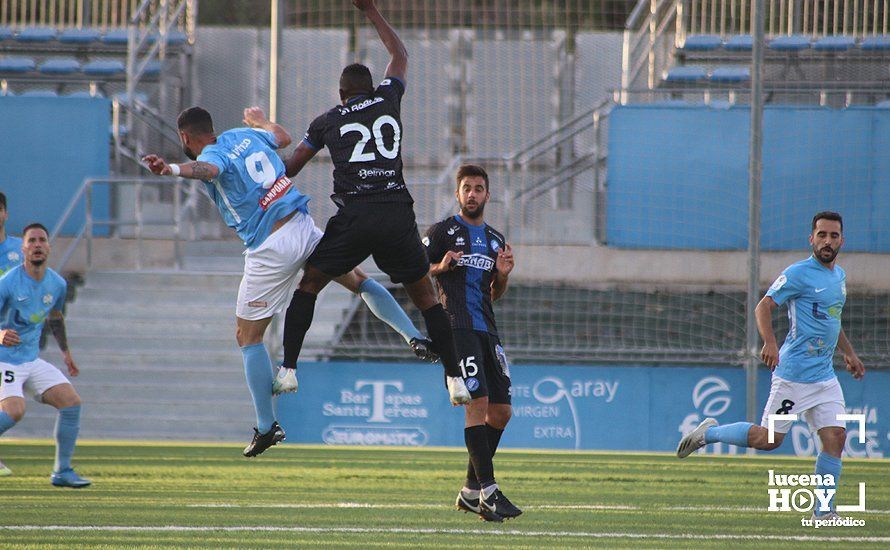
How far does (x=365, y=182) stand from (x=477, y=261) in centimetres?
135

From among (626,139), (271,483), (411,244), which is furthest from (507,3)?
(411,244)

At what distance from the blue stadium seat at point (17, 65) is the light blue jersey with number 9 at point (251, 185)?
41.8ft

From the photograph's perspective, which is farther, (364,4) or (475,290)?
(475,290)

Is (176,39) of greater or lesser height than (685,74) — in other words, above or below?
Result: above

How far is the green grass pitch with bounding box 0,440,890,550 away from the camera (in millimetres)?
7527

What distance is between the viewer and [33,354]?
10.1m

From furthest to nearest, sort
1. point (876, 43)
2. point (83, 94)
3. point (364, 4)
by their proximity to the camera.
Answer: point (83, 94), point (876, 43), point (364, 4)

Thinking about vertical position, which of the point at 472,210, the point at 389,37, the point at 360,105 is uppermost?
the point at 389,37

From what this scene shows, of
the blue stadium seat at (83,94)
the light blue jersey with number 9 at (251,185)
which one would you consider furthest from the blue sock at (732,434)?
the blue stadium seat at (83,94)

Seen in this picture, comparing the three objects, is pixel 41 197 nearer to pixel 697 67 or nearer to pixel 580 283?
pixel 580 283

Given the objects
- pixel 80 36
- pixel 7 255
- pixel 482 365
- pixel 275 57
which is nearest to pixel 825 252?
pixel 482 365

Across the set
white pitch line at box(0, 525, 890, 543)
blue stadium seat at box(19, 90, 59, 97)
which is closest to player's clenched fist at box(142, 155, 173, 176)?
white pitch line at box(0, 525, 890, 543)

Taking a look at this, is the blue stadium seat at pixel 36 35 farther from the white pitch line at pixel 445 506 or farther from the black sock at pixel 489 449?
the black sock at pixel 489 449

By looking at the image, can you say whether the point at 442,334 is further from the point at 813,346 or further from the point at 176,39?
the point at 176,39
